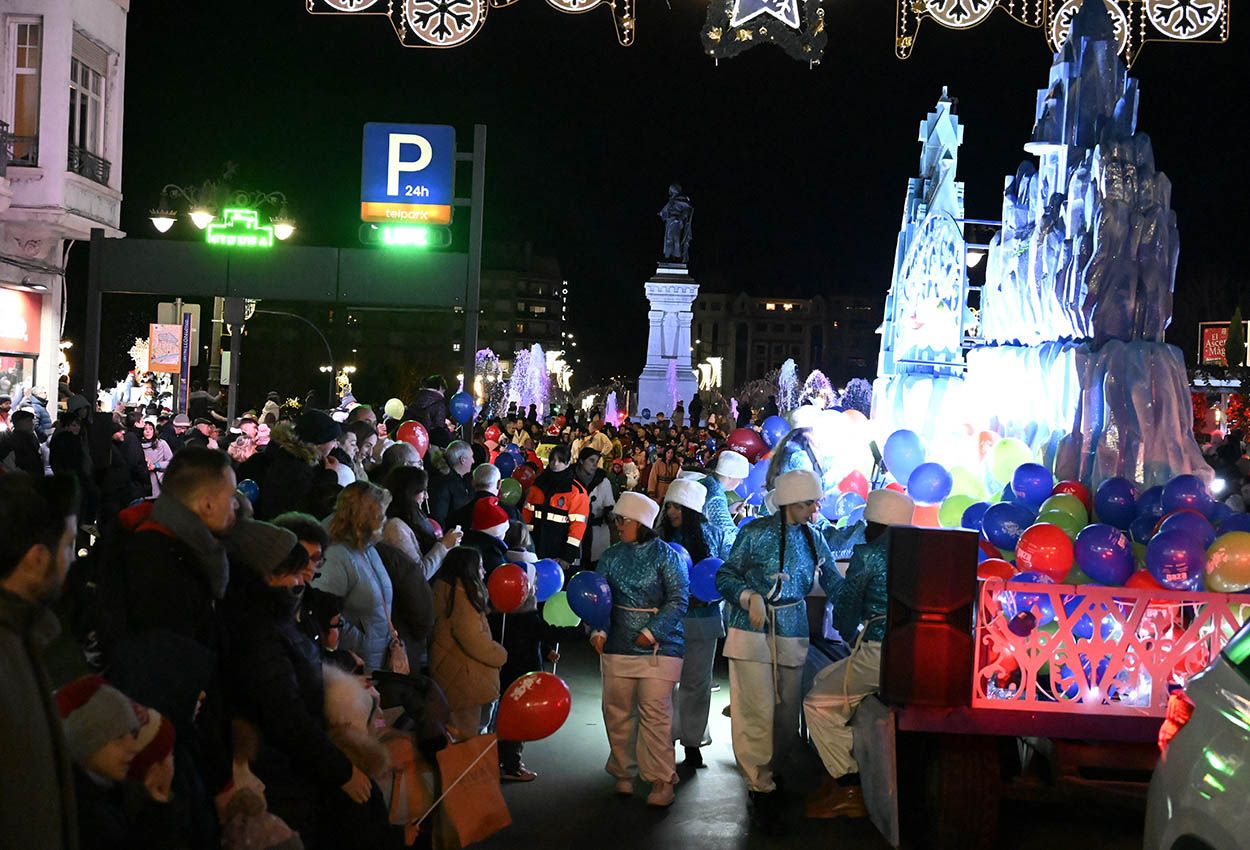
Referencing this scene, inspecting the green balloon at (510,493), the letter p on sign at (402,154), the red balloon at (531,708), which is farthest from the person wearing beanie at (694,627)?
the letter p on sign at (402,154)

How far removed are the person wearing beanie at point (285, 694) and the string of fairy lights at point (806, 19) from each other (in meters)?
10.9

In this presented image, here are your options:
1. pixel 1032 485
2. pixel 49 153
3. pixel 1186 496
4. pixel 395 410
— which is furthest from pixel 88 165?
pixel 1186 496

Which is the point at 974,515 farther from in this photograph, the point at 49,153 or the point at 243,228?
the point at 49,153

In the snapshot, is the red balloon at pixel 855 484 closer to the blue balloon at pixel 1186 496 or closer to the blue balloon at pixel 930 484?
the blue balloon at pixel 930 484

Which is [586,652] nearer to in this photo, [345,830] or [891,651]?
[891,651]

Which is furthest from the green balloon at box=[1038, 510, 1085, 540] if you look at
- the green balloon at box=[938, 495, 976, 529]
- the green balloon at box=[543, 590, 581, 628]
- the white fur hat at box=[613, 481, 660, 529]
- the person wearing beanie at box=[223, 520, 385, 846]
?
the person wearing beanie at box=[223, 520, 385, 846]

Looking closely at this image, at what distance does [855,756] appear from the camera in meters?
7.96

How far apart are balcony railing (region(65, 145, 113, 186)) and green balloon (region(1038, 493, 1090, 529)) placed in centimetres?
2042

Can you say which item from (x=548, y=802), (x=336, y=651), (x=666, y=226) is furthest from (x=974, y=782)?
(x=666, y=226)

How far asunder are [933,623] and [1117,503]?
12.6 feet

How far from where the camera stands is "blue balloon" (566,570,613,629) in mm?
8430

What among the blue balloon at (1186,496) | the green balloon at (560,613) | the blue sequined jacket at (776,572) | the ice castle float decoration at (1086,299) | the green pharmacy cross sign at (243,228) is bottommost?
the green balloon at (560,613)

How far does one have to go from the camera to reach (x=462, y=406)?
17.9 m

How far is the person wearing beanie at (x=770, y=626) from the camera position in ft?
26.9
